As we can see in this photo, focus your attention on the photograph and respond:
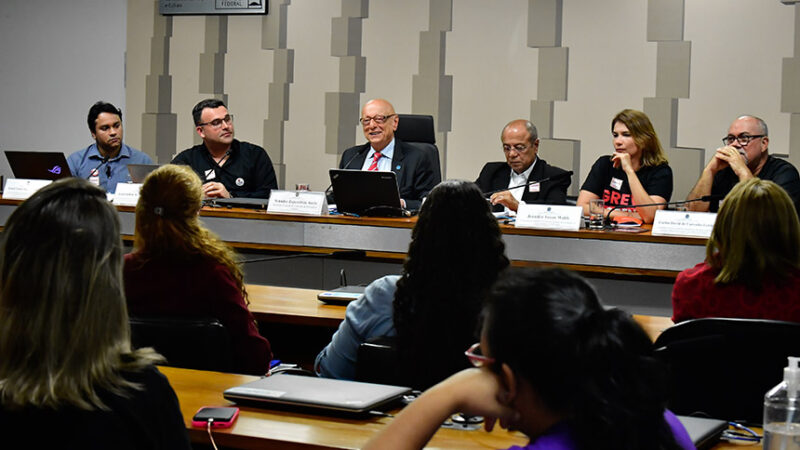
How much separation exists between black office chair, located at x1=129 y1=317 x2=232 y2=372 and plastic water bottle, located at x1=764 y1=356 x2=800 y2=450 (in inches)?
47.1

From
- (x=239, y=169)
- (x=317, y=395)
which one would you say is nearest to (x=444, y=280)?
(x=317, y=395)

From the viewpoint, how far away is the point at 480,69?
6027 mm

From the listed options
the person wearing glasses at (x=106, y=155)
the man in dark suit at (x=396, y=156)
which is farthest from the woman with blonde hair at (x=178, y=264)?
the person wearing glasses at (x=106, y=155)

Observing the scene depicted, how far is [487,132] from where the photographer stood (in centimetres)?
604

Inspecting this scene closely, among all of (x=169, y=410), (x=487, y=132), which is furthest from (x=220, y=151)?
(x=169, y=410)

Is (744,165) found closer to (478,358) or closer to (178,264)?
(178,264)

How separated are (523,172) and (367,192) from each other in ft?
3.64

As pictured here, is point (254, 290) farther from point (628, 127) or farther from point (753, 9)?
point (753, 9)

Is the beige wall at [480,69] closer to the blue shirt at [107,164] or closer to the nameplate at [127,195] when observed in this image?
the blue shirt at [107,164]

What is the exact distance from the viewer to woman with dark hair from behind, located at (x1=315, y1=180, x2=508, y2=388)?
1911 millimetres

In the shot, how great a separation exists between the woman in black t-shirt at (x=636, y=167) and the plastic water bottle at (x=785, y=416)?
3001 millimetres

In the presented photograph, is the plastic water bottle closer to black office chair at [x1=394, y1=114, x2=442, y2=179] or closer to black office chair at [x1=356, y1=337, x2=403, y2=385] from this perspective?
black office chair at [x1=356, y1=337, x2=403, y2=385]

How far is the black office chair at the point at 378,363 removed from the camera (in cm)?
196

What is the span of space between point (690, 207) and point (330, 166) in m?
2.89
